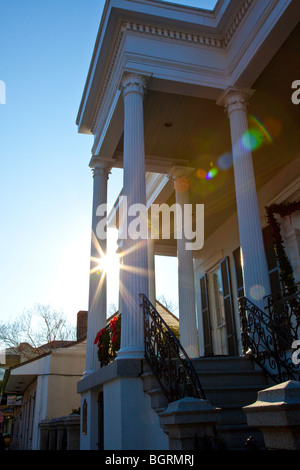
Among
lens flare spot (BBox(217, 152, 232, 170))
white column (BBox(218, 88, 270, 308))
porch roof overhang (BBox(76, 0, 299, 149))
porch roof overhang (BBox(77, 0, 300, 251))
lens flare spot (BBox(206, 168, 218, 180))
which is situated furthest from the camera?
lens flare spot (BBox(206, 168, 218, 180))

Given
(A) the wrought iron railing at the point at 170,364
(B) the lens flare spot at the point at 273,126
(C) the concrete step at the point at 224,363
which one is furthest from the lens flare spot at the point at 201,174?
(C) the concrete step at the point at 224,363

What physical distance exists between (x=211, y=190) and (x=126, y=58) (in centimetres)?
577

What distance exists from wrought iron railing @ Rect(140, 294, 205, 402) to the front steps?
0.50 ft

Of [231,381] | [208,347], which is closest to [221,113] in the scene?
[231,381]

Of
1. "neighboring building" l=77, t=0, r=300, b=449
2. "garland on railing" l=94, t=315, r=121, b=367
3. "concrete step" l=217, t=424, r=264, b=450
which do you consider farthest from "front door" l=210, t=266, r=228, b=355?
"concrete step" l=217, t=424, r=264, b=450

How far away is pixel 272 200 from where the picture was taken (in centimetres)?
1172

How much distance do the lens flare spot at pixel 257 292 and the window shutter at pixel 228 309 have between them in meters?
6.24

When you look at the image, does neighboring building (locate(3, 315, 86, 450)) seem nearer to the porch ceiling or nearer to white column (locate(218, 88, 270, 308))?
the porch ceiling

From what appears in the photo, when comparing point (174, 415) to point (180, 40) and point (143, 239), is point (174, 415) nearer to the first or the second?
point (143, 239)

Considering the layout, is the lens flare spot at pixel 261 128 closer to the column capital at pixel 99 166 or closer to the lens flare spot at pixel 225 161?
the lens flare spot at pixel 225 161

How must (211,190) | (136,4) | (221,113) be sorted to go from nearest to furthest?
(136,4), (221,113), (211,190)

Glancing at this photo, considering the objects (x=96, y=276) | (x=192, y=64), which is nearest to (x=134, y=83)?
(x=192, y=64)

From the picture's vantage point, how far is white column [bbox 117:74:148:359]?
Result: 6.78 meters

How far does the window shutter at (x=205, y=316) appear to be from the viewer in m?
15.1
